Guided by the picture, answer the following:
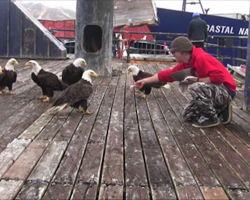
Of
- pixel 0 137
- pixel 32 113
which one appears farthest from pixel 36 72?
pixel 0 137

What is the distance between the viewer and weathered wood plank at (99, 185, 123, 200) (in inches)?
105

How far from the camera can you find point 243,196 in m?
2.78

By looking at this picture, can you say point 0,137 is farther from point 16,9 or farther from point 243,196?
point 16,9

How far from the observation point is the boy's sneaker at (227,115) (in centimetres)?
489

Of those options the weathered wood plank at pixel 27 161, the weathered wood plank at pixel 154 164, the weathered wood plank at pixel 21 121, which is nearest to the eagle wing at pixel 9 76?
the weathered wood plank at pixel 21 121

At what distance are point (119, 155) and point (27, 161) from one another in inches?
34.2

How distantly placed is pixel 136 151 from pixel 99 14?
253 inches

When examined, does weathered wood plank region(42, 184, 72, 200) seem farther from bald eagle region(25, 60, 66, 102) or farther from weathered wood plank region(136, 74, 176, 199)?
bald eagle region(25, 60, 66, 102)

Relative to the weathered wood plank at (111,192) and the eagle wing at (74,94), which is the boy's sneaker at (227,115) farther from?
the weathered wood plank at (111,192)

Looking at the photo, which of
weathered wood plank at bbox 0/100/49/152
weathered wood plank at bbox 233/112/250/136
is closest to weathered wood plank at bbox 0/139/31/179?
weathered wood plank at bbox 0/100/49/152

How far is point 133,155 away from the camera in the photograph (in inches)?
139

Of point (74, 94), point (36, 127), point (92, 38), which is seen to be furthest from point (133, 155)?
point (92, 38)

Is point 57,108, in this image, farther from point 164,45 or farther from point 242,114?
point 164,45

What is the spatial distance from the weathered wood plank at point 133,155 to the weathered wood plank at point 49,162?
641 mm
